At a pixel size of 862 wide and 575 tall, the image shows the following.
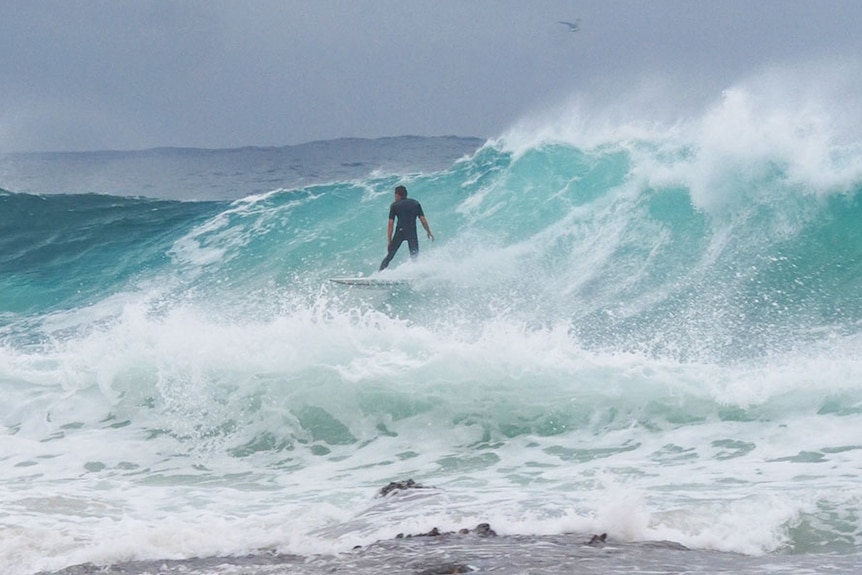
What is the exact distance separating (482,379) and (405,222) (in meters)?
4.81

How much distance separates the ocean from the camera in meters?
5.76

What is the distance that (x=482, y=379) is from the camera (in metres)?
9.62

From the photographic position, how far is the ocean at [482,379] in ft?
18.9

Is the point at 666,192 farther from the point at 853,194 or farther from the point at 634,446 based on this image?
the point at 634,446

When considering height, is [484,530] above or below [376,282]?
below

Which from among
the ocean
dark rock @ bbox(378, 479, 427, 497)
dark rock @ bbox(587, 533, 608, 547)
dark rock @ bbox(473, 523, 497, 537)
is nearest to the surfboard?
the ocean

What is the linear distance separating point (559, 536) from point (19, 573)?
10.2ft

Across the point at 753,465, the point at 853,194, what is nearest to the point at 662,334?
the point at 753,465

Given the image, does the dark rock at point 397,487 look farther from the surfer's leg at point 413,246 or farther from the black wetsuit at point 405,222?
the surfer's leg at point 413,246

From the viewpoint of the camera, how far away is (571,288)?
13.7 meters

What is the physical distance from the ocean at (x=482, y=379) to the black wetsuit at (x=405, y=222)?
320 mm

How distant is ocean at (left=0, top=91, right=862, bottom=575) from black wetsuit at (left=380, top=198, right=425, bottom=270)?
1.05 ft

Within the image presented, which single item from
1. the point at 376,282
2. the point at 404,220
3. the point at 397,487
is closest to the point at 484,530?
the point at 397,487

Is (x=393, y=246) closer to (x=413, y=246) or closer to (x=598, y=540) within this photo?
(x=413, y=246)
